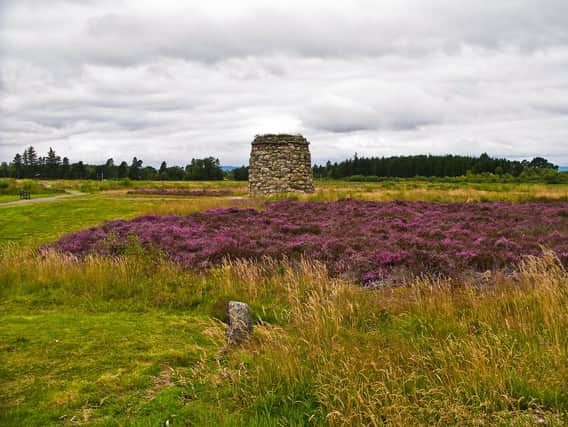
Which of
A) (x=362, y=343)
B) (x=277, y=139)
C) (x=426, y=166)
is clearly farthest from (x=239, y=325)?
(x=426, y=166)

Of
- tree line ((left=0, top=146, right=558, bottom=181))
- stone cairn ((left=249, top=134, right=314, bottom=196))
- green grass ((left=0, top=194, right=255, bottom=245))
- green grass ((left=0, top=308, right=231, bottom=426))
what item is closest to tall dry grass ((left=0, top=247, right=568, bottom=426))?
green grass ((left=0, top=308, right=231, bottom=426))

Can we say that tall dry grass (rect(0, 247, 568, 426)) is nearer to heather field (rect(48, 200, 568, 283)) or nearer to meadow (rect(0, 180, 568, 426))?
meadow (rect(0, 180, 568, 426))

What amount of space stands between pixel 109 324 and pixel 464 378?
5582 mm

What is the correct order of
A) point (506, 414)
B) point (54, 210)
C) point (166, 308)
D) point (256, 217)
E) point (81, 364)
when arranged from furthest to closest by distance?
point (54, 210) → point (256, 217) → point (166, 308) → point (81, 364) → point (506, 414)

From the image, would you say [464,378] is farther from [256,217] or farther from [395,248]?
[256,217]

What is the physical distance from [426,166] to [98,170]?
345ft

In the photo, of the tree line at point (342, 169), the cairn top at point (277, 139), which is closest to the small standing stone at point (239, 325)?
the cairn top at point (277, 139)

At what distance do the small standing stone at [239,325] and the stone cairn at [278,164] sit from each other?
27884 mm

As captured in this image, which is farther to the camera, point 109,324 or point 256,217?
point 256,217

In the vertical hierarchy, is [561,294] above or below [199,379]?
above

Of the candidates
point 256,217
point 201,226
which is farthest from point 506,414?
point 256,217

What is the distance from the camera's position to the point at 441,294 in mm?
7164

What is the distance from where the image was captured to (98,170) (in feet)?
481

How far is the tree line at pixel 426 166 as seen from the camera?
11331 centimetres
